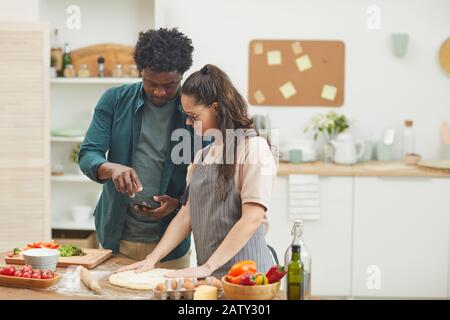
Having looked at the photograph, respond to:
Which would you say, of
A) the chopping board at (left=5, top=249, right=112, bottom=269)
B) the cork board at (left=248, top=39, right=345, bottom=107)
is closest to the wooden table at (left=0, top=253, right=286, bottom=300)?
the chopping board at (left=5, top=249, right=112, bottom=269)

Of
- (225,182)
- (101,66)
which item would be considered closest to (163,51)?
(225,182)

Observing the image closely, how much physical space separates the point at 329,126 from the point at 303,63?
1.63 ft

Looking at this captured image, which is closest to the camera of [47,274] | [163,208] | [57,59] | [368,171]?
[47,274]

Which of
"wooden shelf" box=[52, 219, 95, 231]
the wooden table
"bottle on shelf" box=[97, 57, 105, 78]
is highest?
"bottle on shelf" box=[97, 57, 105, 78]

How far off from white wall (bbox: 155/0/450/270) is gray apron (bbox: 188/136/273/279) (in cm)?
256

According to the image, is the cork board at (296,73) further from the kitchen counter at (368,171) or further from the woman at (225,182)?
the woman at (225,182)

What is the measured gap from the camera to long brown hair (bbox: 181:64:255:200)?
240cm

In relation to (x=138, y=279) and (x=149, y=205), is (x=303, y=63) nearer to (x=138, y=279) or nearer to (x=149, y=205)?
(x=149, y=205)

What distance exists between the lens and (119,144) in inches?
112

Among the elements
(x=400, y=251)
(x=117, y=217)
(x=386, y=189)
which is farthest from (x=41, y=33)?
(x=400, y=251)

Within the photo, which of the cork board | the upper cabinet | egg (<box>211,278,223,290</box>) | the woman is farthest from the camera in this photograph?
the cork board

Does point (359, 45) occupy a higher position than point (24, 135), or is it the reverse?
point (359, 45)

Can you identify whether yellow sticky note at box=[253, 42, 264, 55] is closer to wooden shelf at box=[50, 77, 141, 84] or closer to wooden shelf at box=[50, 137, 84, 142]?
wooden shelf at box=[50, 77, 141, 84]

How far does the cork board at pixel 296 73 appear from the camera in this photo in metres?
4.88
